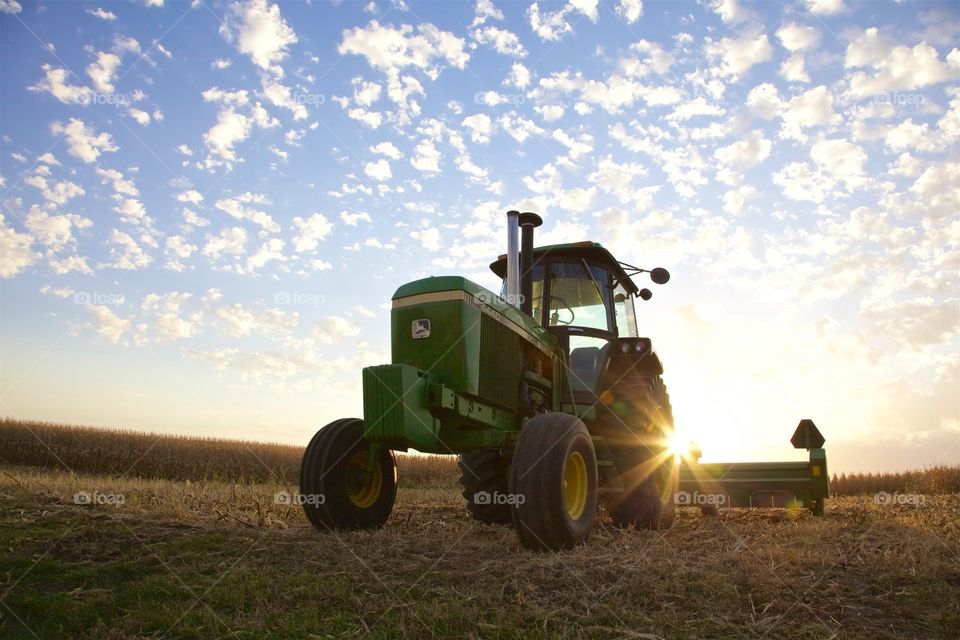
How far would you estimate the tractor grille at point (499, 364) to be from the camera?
18.4 ft

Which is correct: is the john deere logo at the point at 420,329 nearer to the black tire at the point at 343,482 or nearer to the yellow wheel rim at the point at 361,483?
the black tire at the point at 343,482

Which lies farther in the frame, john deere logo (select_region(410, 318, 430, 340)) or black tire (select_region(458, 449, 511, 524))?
black tire (select_region(458, 449, 511, 524))

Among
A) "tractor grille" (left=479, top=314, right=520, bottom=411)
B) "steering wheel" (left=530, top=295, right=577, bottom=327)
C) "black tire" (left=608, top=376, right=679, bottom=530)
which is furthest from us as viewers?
"steering wheel" (left=530, top=295, right=577, bottom=327)

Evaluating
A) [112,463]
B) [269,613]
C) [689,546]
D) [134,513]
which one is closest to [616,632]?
[269,613]

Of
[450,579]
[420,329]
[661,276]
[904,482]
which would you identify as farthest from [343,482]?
[904,482]

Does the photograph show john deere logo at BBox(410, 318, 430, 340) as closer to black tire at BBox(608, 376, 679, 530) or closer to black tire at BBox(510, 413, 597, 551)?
black tire at BBox(510, 413, 597, 551)

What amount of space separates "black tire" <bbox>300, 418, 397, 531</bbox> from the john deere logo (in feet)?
3.33

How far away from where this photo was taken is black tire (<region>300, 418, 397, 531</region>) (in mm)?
5646

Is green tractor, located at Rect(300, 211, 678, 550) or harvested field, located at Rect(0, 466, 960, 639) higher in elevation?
green tractor, located at Rect(300, 211, 678, 550)

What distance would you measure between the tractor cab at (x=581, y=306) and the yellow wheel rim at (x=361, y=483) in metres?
2.06

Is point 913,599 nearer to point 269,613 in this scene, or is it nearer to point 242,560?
point 269,613

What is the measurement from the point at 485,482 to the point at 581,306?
6.75 feet

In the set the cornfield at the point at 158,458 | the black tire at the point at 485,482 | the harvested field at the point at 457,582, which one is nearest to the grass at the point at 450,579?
the harvested field at the point at 457,582

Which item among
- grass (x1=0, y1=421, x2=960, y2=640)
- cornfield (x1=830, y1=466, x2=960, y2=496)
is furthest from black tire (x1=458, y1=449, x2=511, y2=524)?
cornfield (x1=830, y1=466, x2=960, y2=496)
